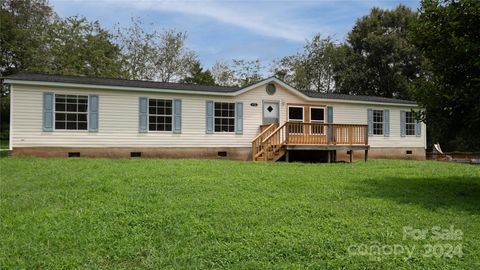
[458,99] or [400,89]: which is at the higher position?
[400,89]

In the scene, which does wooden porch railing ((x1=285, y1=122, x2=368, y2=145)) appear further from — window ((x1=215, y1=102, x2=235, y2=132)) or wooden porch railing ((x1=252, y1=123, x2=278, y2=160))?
window ((x1=215, y1=102, x2=235, y2=132))

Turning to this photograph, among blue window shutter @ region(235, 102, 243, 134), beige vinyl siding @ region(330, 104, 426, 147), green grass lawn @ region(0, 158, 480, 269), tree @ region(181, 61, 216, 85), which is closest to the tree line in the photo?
tree @ region(181, 61, 216, 85)

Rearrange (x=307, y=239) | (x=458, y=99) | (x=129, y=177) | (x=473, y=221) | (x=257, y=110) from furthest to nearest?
(x=257, y=110) → (x=129, y=177) → (x=458, y=99) → (x=473, y=221) → (x=307, y=239)

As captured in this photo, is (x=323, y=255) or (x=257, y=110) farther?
(x=257, y=110)

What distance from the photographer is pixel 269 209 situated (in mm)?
6395

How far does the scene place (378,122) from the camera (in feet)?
65.9

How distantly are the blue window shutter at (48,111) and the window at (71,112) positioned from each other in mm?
187

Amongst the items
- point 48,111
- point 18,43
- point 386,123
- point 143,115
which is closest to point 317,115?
point 386,123

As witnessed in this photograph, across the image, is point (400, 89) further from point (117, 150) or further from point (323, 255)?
point (323, 255)

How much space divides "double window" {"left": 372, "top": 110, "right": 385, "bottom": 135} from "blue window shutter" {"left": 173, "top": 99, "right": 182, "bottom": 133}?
9228 millimetres

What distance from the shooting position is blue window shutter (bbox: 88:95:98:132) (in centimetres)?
1491

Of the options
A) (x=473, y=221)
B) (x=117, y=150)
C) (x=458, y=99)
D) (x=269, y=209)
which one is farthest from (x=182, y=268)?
(x=117, y=150)

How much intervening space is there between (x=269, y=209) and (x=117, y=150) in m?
10.2

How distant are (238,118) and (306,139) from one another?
287cm
